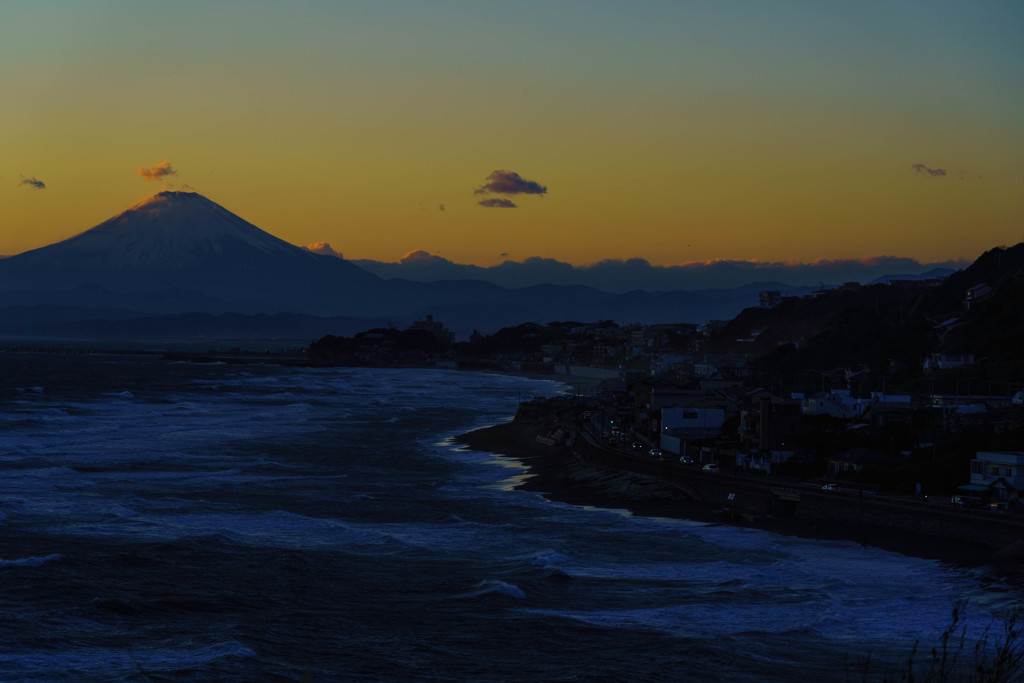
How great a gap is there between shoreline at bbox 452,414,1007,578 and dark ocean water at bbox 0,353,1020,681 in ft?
2.59

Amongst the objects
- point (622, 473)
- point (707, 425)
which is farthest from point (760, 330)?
point (622, 473)

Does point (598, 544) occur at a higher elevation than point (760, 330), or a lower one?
lower

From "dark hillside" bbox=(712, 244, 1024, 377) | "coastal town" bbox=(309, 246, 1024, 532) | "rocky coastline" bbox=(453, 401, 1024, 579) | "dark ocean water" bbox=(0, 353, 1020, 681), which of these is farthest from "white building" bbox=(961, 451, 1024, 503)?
"dark hillside" bbox=(712, 244, 1024, 377)

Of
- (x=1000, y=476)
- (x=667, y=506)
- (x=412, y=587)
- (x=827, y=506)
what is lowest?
(x=412, y=587)

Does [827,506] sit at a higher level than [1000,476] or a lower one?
lower

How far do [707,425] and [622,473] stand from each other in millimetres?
9954

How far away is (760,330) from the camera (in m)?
142

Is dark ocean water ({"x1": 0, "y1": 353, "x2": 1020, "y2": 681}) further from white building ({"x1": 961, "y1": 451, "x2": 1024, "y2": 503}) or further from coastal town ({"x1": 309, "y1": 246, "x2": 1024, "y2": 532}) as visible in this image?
→ coastal town ({"x1": 309, "y1": 246, "x2": 1024, "y2": 532})

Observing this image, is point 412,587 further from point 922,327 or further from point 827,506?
point 922,327

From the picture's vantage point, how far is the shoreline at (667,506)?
83.3 ft

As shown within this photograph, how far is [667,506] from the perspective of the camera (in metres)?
34.1

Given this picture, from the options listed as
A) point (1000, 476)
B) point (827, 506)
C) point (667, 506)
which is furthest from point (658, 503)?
point (1000, 476)

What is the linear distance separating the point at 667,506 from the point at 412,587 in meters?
13.4

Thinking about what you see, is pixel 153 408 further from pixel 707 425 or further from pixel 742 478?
pixel 742 478
